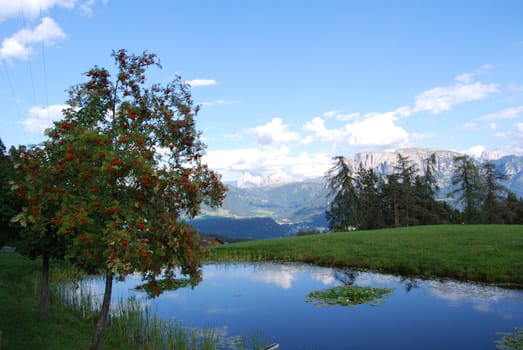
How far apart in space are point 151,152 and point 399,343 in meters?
13.3

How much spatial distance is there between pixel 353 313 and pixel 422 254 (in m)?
15.1

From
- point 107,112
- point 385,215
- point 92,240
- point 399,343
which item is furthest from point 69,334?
point 385,215

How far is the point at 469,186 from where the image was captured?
8294cm

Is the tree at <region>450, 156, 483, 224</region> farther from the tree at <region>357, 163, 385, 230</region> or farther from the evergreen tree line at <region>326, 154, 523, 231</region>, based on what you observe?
the tree at <region>357, 163, 385, 230</region>

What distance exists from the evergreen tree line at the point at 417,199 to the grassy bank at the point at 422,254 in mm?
36629

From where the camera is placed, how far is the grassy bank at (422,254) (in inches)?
1051

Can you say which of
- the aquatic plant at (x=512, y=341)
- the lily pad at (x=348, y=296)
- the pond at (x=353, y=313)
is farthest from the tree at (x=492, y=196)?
the aquatic plant at (x=512, y=341)

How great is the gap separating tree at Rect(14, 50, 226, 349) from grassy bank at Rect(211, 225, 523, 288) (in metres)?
10.9

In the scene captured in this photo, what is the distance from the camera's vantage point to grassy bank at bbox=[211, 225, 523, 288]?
26688 millimetres

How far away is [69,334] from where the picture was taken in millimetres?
15070

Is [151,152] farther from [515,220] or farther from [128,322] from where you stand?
[515,220]

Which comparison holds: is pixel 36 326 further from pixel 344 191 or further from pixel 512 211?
pixel 512 211

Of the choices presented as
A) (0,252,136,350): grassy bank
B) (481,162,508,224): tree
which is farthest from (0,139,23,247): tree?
(481,162,508,224): tree

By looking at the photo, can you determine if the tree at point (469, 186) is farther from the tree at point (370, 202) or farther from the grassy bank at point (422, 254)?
the grassy bank at point (422, 254)
